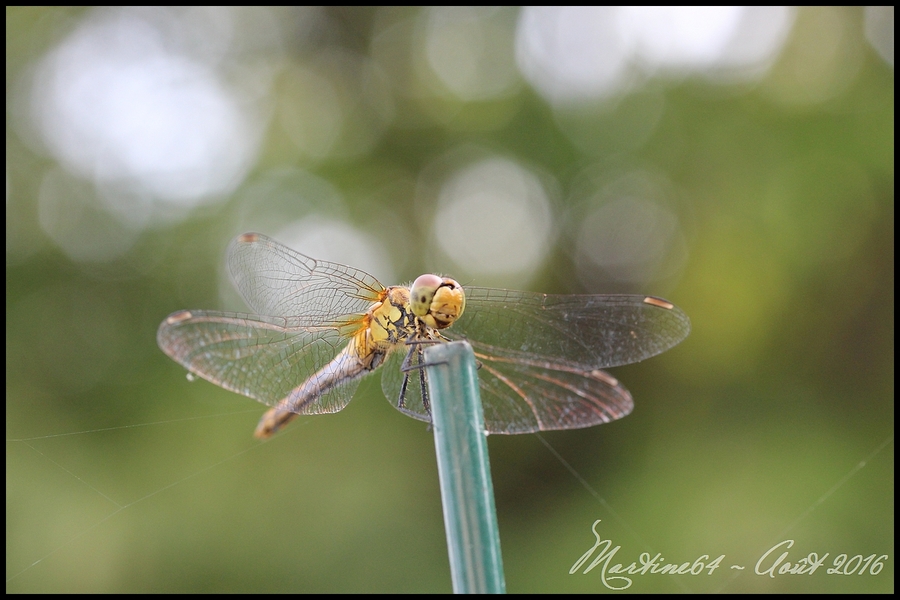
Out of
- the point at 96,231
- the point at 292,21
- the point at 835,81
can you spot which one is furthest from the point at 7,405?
the point at 835,81

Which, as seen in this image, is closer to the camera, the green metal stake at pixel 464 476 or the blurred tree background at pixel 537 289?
the green metal stake at pixel 464 476

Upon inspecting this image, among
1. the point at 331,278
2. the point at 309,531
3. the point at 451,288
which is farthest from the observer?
the point at 309,531

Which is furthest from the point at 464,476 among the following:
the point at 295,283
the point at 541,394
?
the point at 295,283

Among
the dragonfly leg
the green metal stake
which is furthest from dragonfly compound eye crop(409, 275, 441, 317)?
the green metal stake

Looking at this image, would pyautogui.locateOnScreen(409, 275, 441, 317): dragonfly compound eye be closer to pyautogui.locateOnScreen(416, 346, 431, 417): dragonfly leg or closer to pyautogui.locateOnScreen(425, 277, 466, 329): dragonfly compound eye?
pyautogui.locateOnScreen(425, 277, 466, 329): dragonfly compound eye

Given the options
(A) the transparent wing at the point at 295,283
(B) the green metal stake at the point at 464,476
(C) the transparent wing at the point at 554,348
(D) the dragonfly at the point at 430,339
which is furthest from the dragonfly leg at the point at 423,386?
(B) the green metal stake at the point at 464,476

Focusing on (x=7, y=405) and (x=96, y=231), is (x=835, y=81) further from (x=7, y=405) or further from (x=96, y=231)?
(x=7, y=405)

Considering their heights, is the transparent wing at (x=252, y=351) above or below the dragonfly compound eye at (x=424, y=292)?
below

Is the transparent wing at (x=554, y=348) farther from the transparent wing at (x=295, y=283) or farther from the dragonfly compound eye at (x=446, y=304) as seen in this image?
the transparent wing at (x=295, y=283)

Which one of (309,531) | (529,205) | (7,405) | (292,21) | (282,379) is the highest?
(292,21)
